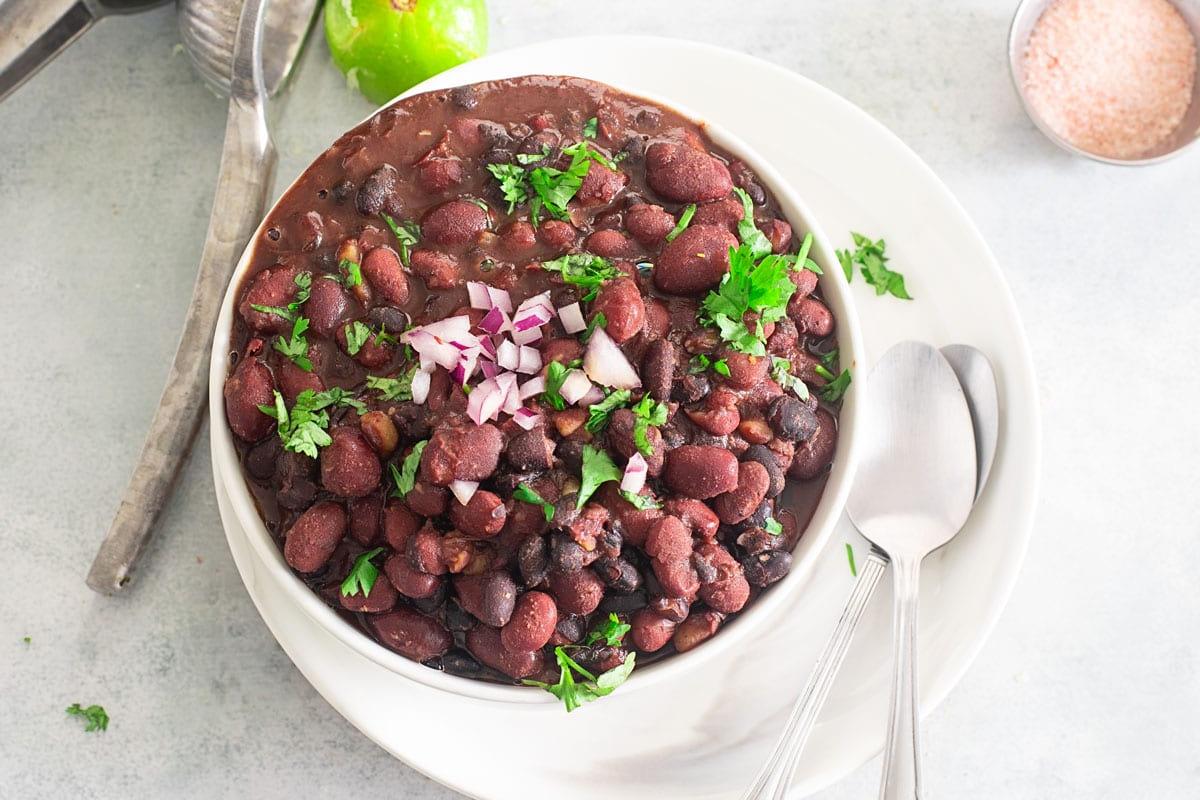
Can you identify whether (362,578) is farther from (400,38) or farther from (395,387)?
(400,38)

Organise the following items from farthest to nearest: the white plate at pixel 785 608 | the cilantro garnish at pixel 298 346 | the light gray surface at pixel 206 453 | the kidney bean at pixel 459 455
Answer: the light gray surface at pixel 206 453 → the white plate at pixel 785 608 → the cilantro garnish at pixel 298 346 → the kidney bean at pixel 459 455

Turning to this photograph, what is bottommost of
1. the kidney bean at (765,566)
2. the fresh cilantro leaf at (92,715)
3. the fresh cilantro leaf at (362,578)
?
the fresh cilantro leaf at (92,715)

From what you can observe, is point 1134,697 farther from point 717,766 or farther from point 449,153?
point 449,153

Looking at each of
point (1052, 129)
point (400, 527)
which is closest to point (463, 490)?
point (400, 527)

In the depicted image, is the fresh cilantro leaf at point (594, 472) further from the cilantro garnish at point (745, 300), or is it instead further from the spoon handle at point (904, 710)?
the spoon handle at point (904, 710)

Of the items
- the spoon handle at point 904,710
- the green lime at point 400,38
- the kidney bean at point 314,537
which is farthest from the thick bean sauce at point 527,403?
the green lime at point 400,38

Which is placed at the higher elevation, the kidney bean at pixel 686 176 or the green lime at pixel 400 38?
the green lime at pixel 400 38

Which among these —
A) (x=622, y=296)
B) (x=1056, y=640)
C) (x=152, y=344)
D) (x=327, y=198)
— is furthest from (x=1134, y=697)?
(x=152, y=344)

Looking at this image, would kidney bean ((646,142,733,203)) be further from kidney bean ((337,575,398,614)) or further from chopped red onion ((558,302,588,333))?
kidney bean ((337,575,398,614))
